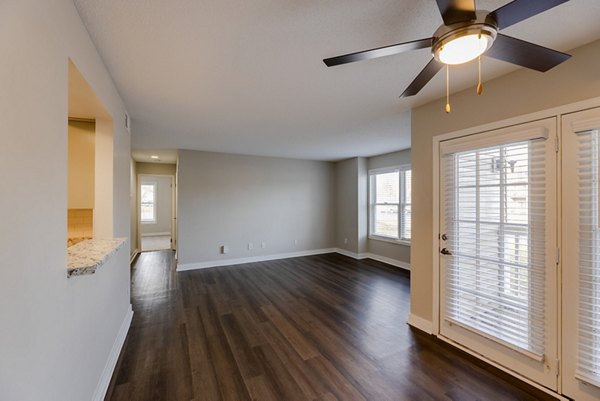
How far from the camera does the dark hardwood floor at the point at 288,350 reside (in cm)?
185

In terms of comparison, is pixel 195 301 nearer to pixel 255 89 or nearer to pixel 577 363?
pixel 255 89

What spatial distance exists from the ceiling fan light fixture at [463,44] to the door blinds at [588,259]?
3.98 feet

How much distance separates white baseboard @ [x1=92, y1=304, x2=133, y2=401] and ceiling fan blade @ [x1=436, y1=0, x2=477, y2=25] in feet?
9.44

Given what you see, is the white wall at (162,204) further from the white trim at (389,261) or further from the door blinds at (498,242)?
the door blinds at (498,242)

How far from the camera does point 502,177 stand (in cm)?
208

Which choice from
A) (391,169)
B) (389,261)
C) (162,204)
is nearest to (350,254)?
(389,261)

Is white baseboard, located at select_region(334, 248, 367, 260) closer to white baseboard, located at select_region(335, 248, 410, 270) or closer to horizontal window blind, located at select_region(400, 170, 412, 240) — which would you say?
white baseboard, located at select_region(335, 248, 410, 270)

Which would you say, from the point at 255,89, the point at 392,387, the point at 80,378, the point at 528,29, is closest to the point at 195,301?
the point at 80,378

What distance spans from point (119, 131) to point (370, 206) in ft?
16.6

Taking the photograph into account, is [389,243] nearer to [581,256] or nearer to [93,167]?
[581,256]

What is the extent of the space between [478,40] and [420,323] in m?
2.64

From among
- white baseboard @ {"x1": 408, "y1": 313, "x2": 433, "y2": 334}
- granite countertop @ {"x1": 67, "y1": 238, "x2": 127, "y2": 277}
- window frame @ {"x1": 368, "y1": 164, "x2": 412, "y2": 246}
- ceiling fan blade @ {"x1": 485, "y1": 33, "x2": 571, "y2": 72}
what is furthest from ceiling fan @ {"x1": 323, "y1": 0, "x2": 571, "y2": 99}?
window frame @ {"x1": 368, "y1": 164, "x2": 412, "y2": 246}

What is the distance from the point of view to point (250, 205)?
5.64 meters

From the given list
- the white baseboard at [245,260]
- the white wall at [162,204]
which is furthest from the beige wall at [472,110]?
the white wall at [162,204]
